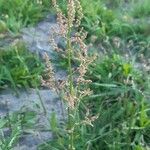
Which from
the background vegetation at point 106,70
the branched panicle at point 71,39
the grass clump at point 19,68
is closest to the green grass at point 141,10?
the background vegetation at point 106,70

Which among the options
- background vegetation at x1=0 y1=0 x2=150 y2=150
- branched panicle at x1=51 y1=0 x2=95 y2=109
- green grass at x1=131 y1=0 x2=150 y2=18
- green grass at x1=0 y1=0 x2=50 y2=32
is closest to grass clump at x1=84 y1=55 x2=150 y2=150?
background vegetation at x1=0 y1=0 x2=150 y2=150

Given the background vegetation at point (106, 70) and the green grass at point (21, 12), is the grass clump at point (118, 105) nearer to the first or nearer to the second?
the background vegetation at point (106, 70)

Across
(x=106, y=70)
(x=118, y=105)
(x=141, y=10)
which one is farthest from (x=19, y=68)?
(x=141, y=10)

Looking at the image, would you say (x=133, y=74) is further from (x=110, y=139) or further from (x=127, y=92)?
(x=110, y=139)

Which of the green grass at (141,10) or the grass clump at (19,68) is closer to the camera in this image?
the grass clump at (19,68)

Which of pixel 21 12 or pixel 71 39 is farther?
pixel 21 12

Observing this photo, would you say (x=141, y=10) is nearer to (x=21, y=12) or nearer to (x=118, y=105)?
(x=21, y=12)

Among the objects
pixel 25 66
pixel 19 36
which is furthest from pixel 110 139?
pixel 19 36

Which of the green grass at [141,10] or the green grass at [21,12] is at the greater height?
the green grass at [21,12]

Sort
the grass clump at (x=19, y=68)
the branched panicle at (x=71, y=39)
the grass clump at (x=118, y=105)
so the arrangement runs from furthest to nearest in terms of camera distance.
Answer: the grass clump at (x=19, y=68) → the grass clump at (x=118, y=105) → the branched panicle at (x=71, y=39)
